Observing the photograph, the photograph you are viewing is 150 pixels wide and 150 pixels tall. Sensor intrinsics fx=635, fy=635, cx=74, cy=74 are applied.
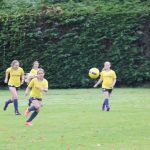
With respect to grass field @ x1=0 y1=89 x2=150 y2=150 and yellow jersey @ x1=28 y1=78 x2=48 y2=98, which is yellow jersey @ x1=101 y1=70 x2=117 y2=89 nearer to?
grass field @ x1=0 y1=89 x2=150 y2=150

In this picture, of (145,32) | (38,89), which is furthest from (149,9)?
(38,89)

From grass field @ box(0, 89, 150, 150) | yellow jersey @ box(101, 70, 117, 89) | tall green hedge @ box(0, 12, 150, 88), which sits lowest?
grass field @ box(0, 89, 150, 150)

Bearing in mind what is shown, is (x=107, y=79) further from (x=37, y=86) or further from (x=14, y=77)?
(x=37, y=86)

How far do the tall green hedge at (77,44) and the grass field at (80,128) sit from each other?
11.4 metres

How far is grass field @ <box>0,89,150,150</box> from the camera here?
13.9 meters

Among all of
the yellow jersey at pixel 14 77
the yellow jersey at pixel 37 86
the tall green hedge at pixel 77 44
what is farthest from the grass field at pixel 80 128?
the tall green hedge at pixel 77 44

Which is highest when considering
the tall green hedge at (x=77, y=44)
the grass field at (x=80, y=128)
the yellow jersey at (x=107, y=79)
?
the tall green hedge at (x=77, y=44)

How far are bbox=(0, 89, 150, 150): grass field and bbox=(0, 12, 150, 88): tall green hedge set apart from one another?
37.3 feet

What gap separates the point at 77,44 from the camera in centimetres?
3753

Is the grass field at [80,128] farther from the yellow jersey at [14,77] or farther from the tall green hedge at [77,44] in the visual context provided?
the tall green hedge at [77,44]

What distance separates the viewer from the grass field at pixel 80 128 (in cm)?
1387

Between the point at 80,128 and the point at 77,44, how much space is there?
20.9 meters

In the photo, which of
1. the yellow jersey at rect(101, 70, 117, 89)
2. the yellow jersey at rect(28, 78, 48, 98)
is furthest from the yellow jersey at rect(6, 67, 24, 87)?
the yellow jersey at rect(28, 78, 48, 98)

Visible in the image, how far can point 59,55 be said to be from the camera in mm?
37625
